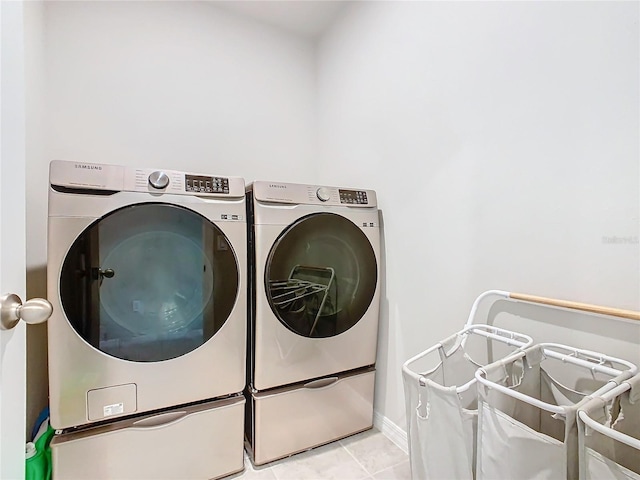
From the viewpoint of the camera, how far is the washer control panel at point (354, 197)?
1.65 meters

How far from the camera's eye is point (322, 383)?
63.4 inches

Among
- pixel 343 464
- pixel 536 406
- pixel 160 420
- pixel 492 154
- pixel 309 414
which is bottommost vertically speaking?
pixel 343 464

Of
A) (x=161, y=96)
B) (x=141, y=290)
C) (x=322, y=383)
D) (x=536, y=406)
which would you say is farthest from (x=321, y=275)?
(x=161, y=96)

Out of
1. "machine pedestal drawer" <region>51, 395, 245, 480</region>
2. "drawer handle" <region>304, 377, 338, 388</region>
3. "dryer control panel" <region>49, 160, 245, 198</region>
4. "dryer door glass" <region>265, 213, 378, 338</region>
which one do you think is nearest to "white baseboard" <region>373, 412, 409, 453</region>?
"drawer handle" <region>304, 377, 338, 388</region>

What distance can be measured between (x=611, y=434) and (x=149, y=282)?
1.38 meters

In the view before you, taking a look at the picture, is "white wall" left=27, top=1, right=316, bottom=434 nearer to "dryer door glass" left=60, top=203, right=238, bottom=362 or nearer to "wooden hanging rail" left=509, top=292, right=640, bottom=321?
"dryer door glass" left=60, top=203, right=238, bottom=362

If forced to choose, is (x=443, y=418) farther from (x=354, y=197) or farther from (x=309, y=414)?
(x=354, y=197)

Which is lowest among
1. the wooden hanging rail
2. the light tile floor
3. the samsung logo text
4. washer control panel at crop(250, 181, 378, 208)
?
the light tile floor

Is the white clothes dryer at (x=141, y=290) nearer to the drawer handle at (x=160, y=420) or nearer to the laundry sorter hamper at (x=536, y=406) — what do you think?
the drawer handle at (x=160, y=420)

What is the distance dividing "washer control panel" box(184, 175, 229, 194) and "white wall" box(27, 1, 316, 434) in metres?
0.69

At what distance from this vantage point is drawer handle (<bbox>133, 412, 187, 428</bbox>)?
128 centimetres

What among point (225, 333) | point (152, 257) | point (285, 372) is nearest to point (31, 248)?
point (152, 257)

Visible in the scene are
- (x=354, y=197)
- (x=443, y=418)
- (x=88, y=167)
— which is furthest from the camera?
(x=354, y=197)

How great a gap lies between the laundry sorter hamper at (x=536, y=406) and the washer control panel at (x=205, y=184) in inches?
43.9
